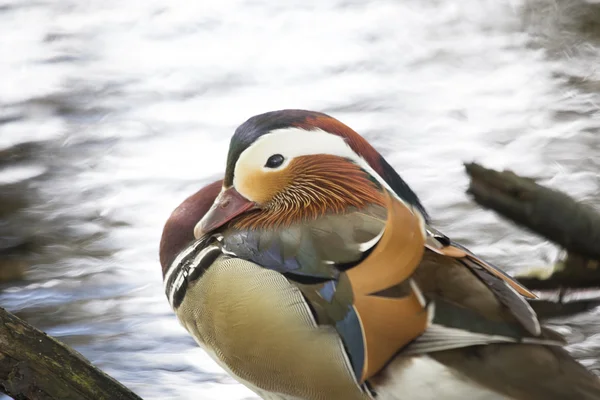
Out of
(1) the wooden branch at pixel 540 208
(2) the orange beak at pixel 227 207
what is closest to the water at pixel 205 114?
(1) the wooden branch at pixel 540 208

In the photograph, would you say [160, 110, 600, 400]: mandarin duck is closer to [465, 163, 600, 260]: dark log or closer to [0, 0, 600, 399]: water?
[465, 163, 600, 260]: dark log

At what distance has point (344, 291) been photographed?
76 centimetres

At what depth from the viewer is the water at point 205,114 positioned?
6.07 feet

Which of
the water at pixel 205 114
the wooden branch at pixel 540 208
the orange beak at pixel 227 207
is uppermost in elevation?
the orange beak at pixel 227 207

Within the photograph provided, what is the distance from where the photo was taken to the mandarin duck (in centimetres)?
75

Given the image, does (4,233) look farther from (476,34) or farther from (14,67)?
(476,34)

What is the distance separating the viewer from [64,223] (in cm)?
213

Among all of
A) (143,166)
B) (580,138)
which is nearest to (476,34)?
(580,138)

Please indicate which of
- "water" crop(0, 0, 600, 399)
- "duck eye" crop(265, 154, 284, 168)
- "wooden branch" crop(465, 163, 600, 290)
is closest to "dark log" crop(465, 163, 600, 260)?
"wooden branch" crop(465, 163, 600, 290)

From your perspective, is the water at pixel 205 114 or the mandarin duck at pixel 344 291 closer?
the mandarin duck at pixel 344 291

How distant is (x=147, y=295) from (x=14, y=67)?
129 centimetres

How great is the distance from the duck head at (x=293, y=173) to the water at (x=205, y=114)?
80cm

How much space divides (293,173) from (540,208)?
0.81 ft

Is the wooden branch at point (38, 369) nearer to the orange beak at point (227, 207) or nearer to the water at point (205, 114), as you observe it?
the orange beak at point (227, 207)
